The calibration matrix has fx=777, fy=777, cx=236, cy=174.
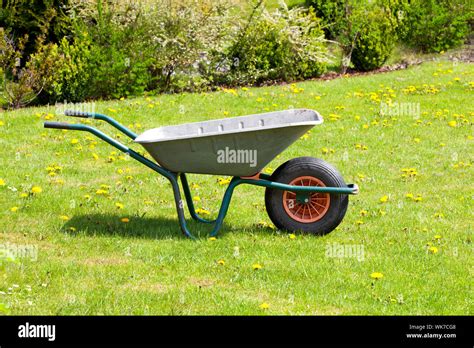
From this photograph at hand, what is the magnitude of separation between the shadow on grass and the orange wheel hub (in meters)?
0.58

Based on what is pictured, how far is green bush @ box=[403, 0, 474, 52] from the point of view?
1437cm

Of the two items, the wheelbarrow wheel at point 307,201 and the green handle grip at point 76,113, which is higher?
the green handle grip at point 76,113

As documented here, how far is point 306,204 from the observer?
599cm

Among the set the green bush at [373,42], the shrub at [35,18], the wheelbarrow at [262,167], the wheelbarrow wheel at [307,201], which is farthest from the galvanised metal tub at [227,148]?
the green bush at [373,42]

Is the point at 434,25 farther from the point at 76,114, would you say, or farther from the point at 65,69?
the point at 76,114

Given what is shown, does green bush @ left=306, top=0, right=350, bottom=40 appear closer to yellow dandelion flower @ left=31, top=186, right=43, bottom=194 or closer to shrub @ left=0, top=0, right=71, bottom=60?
shrub @ left=0, top=0, right=71, bottom=60

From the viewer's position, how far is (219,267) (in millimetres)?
5367

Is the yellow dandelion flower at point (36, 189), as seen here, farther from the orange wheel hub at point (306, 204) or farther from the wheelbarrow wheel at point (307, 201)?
the orange wheel hub at point (306, 204)

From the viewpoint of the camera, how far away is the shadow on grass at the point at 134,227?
610 centimetres

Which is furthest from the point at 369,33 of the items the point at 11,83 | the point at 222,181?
the point at 222,181

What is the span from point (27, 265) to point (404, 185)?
12.8 feet

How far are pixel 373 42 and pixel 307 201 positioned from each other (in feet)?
26.7

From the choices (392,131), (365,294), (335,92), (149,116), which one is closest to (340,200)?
(365,294)

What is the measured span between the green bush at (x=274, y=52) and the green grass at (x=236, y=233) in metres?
2.52
